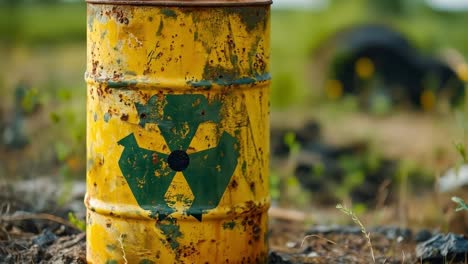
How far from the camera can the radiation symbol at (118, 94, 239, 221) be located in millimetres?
3066

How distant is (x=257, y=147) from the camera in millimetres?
3260

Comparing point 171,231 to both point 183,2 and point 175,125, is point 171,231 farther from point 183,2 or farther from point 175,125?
point 183,2

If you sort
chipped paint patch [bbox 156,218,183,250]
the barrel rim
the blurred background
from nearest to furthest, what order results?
the barrel rim < chipped paint patch [bbox 156,218,183,250] < the blurred background

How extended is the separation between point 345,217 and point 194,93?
2222 mm

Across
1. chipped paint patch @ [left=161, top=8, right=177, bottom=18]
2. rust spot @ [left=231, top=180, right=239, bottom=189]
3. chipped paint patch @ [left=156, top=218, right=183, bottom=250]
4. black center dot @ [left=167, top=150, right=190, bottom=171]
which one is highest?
chipped paint patch @ [left=161, top=8, right=177, bottom=18]

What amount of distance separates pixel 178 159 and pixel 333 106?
4.51 meters

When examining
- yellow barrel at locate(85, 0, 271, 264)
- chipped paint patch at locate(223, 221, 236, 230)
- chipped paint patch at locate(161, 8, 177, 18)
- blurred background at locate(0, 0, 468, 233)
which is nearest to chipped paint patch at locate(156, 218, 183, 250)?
yellow barrel at locate(85, 0, 271, 264)

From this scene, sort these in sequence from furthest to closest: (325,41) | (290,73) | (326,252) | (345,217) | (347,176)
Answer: (325,41), (290,73), (347,176), (345,217), (326,252)

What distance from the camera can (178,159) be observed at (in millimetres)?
3088

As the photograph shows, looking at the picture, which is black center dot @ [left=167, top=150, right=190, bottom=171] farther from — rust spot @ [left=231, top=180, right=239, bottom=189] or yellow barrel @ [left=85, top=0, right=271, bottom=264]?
rust spot @ [left=231, top=180, right=239, bottom=189]

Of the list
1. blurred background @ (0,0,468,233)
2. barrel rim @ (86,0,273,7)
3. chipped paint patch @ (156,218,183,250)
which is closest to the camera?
barrel rim @ (86,0,273,7)

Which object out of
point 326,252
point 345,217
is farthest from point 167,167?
point 345,217

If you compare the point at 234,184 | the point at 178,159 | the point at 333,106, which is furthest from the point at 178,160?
the point at 333,106

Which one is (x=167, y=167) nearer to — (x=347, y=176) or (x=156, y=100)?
(x=156, y=100)
